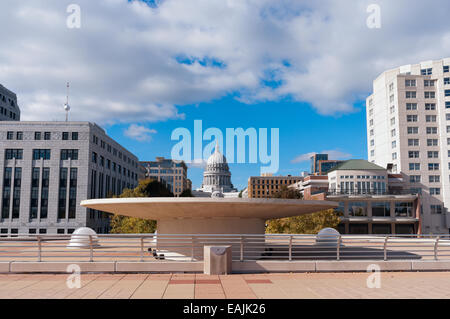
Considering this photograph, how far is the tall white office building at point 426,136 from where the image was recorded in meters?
81.5

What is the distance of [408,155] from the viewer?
82.9 meters

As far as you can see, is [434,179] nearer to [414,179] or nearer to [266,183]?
[414,179]

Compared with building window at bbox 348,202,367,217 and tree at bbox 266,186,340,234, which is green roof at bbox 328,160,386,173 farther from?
tree at bbox 266,186,340,234

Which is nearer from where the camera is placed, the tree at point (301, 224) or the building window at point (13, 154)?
the tree at point (301, 224)

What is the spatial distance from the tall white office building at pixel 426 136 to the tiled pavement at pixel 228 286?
75871 mm

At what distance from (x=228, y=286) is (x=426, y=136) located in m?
84.8

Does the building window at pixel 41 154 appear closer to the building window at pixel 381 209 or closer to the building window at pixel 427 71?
the building window at pixel 381 209

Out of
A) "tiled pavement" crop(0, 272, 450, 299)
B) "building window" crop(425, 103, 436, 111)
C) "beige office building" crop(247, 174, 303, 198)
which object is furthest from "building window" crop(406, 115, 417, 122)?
"beige office building" crop(247, 174, 303, 198)

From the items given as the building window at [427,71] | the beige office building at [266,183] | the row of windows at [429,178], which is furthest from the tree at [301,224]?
the beige office building at [266,183]

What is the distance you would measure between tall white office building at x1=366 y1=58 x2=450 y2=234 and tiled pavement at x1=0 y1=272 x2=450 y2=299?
75.9 meters

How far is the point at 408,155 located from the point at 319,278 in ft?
259

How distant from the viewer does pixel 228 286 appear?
38.8ft

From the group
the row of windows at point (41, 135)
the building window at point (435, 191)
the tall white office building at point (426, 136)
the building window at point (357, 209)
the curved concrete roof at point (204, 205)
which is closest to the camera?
the curved concrete roof at point (204, 205)
